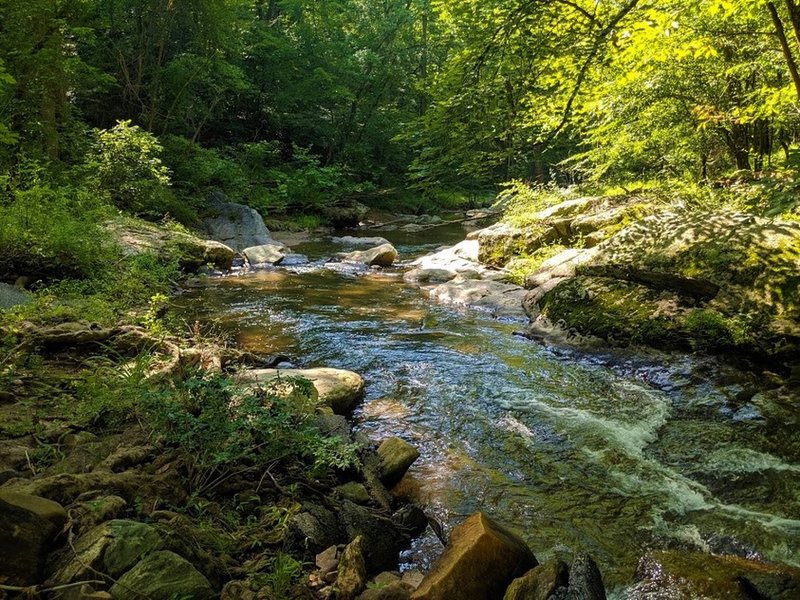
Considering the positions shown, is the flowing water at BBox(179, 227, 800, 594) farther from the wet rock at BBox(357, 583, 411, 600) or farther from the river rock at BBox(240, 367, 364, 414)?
the wet rock at BBox(357, 583, 411, 600)

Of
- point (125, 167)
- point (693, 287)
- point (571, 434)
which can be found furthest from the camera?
point (125, 167)

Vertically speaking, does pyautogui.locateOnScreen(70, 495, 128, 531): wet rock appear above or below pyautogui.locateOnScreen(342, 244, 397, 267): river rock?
above

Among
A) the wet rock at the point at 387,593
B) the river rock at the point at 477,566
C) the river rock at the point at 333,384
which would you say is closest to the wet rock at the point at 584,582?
the river rock at the point at 477,566

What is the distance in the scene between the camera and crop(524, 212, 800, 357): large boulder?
6.08m

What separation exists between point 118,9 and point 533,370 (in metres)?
18.1

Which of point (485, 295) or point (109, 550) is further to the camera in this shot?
point (485, 295)

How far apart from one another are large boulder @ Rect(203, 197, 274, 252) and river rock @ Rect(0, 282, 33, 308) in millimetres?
9481

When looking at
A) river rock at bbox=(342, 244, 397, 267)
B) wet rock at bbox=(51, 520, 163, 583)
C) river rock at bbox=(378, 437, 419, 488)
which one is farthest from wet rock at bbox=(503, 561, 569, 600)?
river rock at bbox=(342, 244, 397, 267)

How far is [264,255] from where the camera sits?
46.3 feet

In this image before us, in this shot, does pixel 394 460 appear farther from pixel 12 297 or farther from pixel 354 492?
pixel 12 297

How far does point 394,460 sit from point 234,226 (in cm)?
1412

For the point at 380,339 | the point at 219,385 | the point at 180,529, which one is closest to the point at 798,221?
the point at 380,339

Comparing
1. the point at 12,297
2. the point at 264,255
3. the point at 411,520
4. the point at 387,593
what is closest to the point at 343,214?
the point at 264,255

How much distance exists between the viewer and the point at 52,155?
38.4 ft
